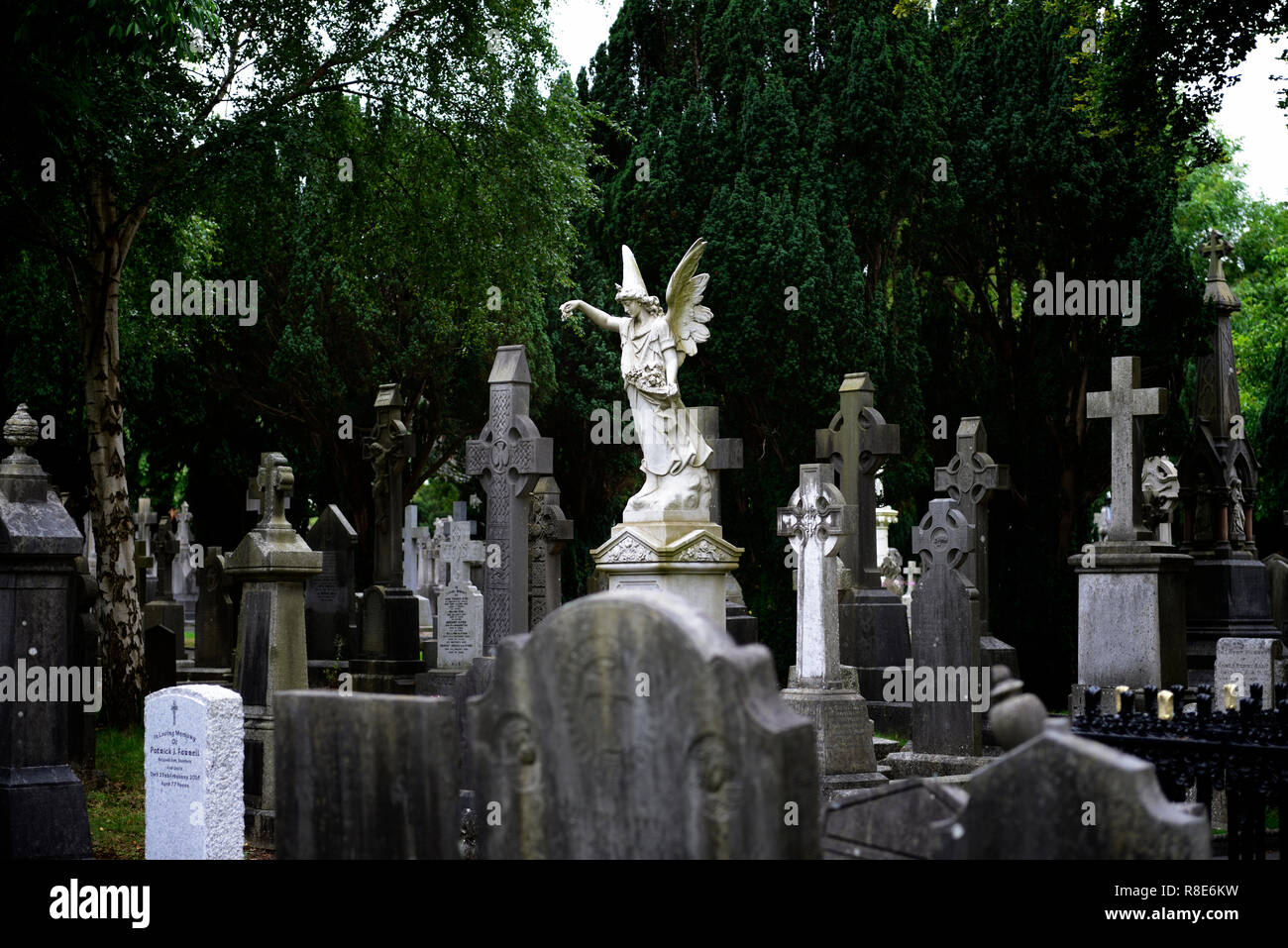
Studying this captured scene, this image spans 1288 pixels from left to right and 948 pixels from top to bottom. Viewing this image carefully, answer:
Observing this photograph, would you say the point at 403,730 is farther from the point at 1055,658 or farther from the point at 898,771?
the point at 1055,658

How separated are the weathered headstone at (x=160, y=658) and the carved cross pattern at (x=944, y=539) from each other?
8.28 meters

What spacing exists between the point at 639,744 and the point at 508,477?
8309 millimetres

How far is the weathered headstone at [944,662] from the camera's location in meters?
10.9

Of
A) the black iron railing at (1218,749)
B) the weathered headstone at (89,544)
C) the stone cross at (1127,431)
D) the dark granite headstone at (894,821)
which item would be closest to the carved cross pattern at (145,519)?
the weathered headstone at (89,544)

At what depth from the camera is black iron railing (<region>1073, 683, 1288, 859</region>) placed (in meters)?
6.99

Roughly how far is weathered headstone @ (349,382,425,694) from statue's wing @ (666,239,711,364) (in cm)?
519

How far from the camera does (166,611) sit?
20.2 metres

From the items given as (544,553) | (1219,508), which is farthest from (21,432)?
(1219,508)

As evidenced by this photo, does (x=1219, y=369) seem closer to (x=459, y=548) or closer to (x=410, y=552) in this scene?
(x=459, y=548)

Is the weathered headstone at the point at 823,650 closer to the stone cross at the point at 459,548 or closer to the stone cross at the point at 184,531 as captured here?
the stone cross at the point at 459,548

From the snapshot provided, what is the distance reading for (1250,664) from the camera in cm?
1080

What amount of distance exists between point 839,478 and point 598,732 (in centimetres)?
1237
